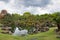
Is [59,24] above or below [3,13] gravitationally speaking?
below

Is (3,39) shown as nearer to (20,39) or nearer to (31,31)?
(20,39)

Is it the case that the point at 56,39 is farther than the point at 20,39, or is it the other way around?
the point at 56,39

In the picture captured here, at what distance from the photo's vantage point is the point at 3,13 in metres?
88.8

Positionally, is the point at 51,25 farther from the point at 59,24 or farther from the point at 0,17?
the point at 0,17

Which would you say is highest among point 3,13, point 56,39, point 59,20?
point 3,13

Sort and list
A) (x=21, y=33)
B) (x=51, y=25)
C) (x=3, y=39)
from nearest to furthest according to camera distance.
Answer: (x=3, y=39) < (x=21, y=33) < (x=51, y=25)

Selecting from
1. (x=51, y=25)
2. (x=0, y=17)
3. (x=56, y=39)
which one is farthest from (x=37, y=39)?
(x=0, y=17)

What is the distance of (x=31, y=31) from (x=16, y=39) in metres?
16.4

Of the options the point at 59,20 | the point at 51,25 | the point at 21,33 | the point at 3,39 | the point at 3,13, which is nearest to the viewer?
the point at 3,39

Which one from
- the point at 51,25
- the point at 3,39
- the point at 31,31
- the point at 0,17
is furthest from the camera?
the point at 0,17

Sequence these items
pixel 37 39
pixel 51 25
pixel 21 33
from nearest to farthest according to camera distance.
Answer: pixel 37 39 → pixel 21 33 → pixel 51 25

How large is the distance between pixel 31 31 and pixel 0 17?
1654 inches

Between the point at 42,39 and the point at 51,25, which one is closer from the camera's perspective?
the point at 42,39

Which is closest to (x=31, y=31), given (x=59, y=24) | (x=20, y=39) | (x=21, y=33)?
(x=59, y=24)
